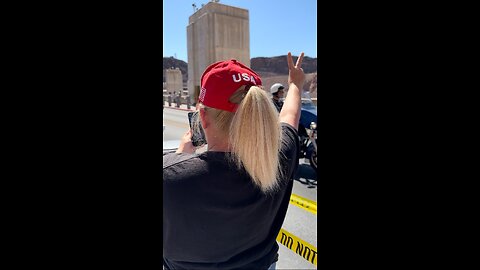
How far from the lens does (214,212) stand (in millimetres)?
1068

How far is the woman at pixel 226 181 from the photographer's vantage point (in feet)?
3.38

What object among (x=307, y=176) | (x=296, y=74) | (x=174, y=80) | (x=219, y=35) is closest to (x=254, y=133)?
(x=296, y=74)

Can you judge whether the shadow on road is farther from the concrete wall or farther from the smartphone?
the concrete wall

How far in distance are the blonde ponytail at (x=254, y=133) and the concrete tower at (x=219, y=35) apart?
2614 centimetres

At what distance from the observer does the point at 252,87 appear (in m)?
1.12

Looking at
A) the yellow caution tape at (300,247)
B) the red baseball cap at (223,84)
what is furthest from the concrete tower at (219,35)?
the red baseball cap at (223,84)

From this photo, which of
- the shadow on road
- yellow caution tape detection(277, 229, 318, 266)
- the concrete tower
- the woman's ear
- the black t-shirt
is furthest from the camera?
the concrete tower

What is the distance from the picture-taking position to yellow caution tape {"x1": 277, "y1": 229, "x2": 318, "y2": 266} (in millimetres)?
3062

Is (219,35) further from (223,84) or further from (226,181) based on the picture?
(226,181)

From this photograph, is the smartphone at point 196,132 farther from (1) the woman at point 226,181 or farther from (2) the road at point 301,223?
(2) the road at point 301,223

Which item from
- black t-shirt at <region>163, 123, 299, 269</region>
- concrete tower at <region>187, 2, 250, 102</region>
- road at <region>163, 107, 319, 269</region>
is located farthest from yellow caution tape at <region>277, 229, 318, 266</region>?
concrete tower at <region>187, 2, 250, 102</region>

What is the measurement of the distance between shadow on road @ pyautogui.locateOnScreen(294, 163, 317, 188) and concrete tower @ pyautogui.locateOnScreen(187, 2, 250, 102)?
2117 cm

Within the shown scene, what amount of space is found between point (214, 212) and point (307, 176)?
5249 mm
